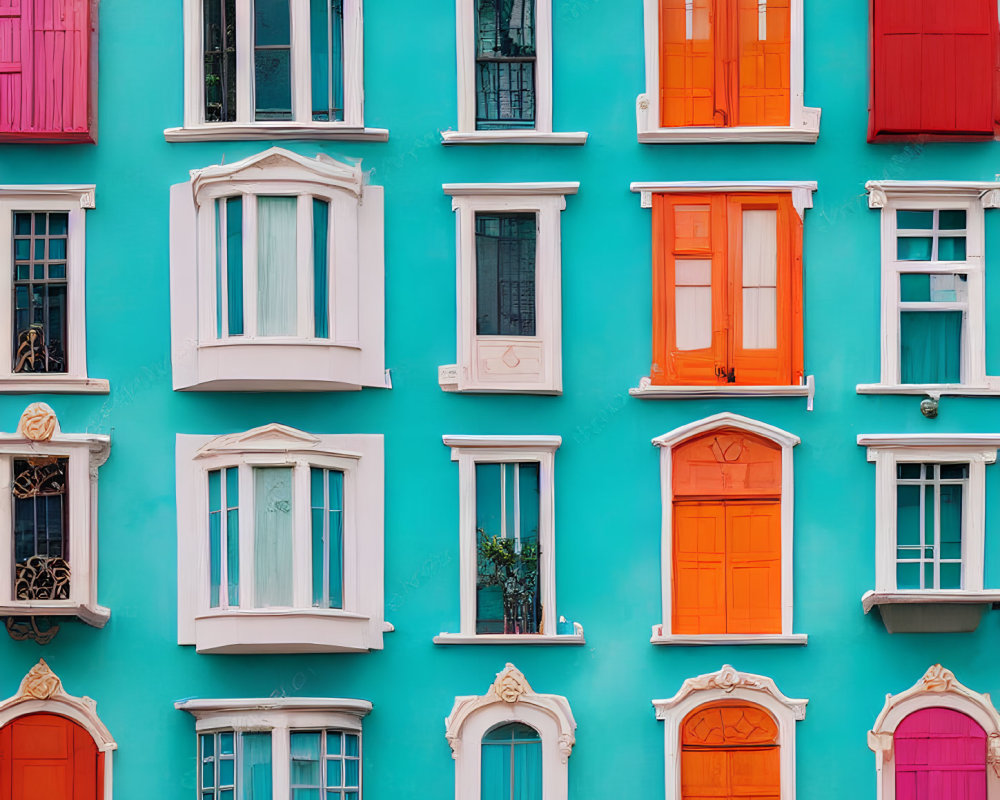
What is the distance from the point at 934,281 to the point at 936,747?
6170 millimetres

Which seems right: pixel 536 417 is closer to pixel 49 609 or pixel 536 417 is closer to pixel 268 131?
pixel 268 131

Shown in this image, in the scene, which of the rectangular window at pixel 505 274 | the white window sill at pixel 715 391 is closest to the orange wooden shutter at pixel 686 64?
the rectangular window at pixel 505 274

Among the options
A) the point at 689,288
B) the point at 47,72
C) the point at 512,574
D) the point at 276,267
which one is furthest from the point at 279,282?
the point at 689,288

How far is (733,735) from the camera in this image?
846 inches

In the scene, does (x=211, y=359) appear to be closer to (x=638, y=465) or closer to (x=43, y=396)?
(x=43, y=396)

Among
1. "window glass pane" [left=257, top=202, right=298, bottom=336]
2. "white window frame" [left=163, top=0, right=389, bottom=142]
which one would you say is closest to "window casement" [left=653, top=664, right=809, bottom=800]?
"window glass pane" [left=257, top=202, right=298, bottom=336]

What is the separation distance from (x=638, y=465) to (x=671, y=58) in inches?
220

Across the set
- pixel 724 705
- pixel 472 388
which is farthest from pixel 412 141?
pixel 724 705

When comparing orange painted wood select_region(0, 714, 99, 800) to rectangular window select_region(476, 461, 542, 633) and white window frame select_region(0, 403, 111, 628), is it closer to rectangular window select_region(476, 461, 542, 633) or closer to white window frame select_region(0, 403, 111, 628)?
white window frame select_region(0, 403, 111, 628)

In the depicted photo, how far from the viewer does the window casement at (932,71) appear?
2195 centimetres

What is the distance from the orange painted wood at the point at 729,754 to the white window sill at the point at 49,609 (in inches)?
308

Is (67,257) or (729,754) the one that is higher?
(67,257)

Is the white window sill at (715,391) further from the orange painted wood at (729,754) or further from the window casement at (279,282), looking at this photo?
the orange painted wood at (729,754)

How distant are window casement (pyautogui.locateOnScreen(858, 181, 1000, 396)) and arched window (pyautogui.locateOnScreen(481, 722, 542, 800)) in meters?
6.67
